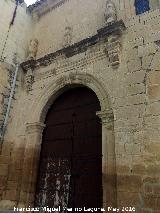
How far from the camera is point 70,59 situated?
4555mm

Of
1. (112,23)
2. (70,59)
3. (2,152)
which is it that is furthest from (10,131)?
(112,23)

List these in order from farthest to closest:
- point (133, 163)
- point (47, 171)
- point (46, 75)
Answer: point (46, 75)
point (47, 171)
point (133, 163)

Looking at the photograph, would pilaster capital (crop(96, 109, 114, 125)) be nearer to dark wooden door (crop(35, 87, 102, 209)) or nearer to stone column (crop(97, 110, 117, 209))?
stone column (crop(97, 110, 117, 209))

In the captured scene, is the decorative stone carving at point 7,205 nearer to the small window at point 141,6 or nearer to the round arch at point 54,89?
the round arch at point 54,89

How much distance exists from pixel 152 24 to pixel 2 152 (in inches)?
143

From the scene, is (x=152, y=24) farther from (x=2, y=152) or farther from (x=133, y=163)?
(x=2, y=152)

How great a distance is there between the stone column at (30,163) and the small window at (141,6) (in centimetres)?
274

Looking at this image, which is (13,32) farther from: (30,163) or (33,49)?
(30,163)

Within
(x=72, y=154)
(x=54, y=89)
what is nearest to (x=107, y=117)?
(x=72, y=154)

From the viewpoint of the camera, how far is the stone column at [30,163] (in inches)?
158

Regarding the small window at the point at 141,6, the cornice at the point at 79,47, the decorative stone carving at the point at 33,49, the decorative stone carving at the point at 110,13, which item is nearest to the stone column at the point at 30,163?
the cornice at the point at 79,47

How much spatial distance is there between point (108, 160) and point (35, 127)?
68.9 inches

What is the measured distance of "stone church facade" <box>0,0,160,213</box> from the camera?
306 centimetres

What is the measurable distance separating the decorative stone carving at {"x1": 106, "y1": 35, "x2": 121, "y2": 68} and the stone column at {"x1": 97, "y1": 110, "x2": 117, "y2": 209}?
0.85 meters
